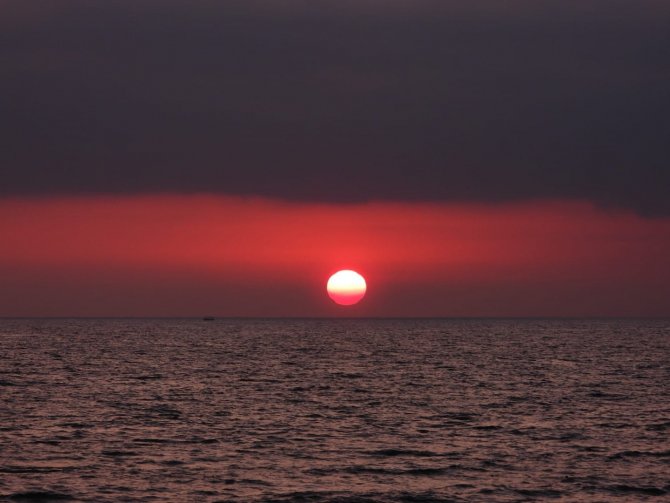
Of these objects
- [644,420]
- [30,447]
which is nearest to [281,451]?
[30,447]

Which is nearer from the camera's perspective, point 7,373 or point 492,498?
point 492,498

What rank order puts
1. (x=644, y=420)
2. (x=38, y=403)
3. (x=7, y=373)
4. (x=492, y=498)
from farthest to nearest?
(x=7, y=373) < (x=38, y=403) < (x=644, y=420) < (x=492, y=498)

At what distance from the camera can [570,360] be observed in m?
140

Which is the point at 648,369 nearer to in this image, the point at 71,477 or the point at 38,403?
the point at 38,403

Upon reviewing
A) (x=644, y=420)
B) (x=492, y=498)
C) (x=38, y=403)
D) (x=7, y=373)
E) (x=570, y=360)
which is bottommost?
(x=492, y=498)

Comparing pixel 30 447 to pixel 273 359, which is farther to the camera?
pixel 273 359

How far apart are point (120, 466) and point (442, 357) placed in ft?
356

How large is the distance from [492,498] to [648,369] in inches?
3355

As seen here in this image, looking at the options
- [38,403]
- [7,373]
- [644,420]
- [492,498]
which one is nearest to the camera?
[492,498]

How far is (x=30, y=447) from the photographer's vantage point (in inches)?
1957

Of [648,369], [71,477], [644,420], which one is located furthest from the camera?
[648,369]

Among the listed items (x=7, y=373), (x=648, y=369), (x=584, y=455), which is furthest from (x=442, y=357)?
(x=584, y=455)

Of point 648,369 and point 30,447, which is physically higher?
point 648,369

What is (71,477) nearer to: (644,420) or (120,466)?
(120,466)
